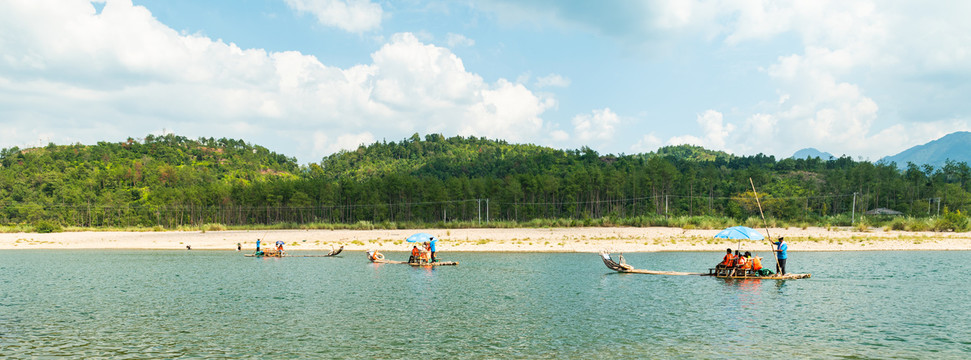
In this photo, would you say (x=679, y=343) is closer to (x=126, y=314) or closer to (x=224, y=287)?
(x=126, y=314)

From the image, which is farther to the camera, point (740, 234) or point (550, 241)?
point (550, 241)

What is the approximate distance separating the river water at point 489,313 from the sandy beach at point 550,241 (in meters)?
15.3

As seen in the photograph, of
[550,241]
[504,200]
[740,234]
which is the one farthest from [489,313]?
[504,200]

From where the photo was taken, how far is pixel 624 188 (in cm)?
10675

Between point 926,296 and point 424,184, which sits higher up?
point 424,184

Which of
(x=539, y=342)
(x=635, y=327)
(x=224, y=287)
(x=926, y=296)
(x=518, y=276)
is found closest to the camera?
(x=539, y=342)

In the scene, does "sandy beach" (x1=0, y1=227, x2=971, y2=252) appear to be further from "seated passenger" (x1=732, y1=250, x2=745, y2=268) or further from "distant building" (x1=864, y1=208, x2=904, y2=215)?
"distant building" (x1=864, y1=208, x2=904, y2=215)

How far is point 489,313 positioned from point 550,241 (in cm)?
4003

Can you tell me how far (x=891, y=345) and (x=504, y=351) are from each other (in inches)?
431

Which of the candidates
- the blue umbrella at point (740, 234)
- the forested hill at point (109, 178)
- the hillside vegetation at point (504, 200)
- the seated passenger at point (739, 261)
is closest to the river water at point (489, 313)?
the seated passenger at point (739, 261)

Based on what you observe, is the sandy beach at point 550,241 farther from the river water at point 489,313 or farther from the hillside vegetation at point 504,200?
the hillside vegetation at point 504,200

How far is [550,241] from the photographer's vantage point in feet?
205

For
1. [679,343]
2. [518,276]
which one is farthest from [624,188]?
[679,343]

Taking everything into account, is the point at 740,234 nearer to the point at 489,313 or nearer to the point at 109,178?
the point at 489,313
